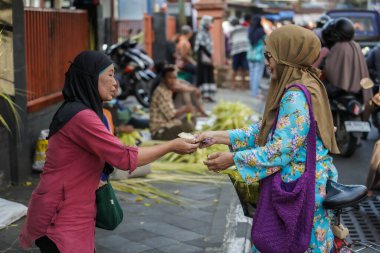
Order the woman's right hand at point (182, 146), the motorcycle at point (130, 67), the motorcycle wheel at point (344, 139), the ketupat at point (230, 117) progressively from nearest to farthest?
the woman's right hand at point (182, 146)
the motorcycle wheel at point (344, 139)
the ketupat at point (230, 117)
the motorcycle at point (130, 67)

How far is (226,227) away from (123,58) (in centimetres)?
683

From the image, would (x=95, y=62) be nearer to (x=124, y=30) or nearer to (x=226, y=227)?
(x=226, y=227)

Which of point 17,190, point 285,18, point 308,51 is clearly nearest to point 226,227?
point 17,190

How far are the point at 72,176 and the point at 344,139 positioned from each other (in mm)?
6476

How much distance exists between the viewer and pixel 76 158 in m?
3.44

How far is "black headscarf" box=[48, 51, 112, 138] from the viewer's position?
341 cm

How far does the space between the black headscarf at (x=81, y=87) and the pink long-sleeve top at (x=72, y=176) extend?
0.14ft

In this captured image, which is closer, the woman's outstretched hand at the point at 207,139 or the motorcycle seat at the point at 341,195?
the motorcycle seat at the point at 341,195

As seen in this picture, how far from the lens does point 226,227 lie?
5816 mm

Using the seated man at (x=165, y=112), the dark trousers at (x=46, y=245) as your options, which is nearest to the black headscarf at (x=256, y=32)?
the seated man at (x=165, y=112)

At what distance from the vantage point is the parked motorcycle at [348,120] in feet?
29.4

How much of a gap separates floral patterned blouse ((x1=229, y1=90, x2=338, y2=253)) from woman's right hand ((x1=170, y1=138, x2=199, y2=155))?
294 millimetres

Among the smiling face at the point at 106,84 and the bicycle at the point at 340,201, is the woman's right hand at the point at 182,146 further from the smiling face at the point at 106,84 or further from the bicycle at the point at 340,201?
the bicycle at the point at 340,201

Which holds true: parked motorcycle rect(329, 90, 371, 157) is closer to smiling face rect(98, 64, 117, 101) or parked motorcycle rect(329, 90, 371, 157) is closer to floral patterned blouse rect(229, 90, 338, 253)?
floral patterned blouse rect(229, 90, 338, 253)
